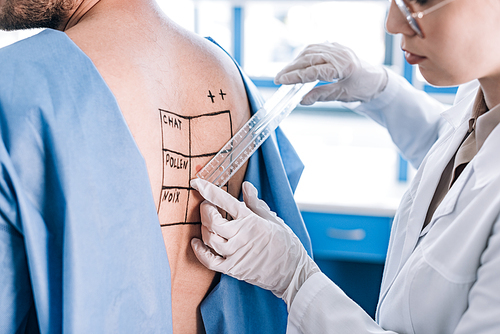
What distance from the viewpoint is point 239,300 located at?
0.93 metres

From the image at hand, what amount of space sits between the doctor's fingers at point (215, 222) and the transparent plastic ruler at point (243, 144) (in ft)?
0.19

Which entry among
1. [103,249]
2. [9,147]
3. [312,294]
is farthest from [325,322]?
[9,147]

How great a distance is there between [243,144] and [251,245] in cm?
22

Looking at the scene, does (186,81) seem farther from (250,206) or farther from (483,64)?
(483,64)

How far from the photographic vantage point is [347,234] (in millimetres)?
2027

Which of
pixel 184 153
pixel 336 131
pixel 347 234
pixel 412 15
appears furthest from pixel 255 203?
pixel 336 131

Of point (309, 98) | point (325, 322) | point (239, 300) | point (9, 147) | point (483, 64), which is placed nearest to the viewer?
point (9, 147)

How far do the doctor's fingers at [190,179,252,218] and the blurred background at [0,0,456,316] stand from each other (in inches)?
46.4

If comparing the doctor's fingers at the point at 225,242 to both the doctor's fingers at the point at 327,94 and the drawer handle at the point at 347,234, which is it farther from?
the drawer handle at the point at 347,234

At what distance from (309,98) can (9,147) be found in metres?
0.88

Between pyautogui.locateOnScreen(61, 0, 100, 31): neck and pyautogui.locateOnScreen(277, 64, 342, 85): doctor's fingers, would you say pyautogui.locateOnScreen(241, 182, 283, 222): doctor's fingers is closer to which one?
pyautogui.locateOnScreen(277, 64, 342, 85): doctor's fingers

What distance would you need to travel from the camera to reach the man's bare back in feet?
2.39

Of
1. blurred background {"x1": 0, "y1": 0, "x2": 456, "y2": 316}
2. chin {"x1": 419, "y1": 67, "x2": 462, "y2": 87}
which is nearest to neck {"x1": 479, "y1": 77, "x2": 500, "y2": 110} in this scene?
chin {"x1": 419, "y1": 67, "x2": 462, "y2": 87}

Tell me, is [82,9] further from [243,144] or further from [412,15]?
[412,15]
